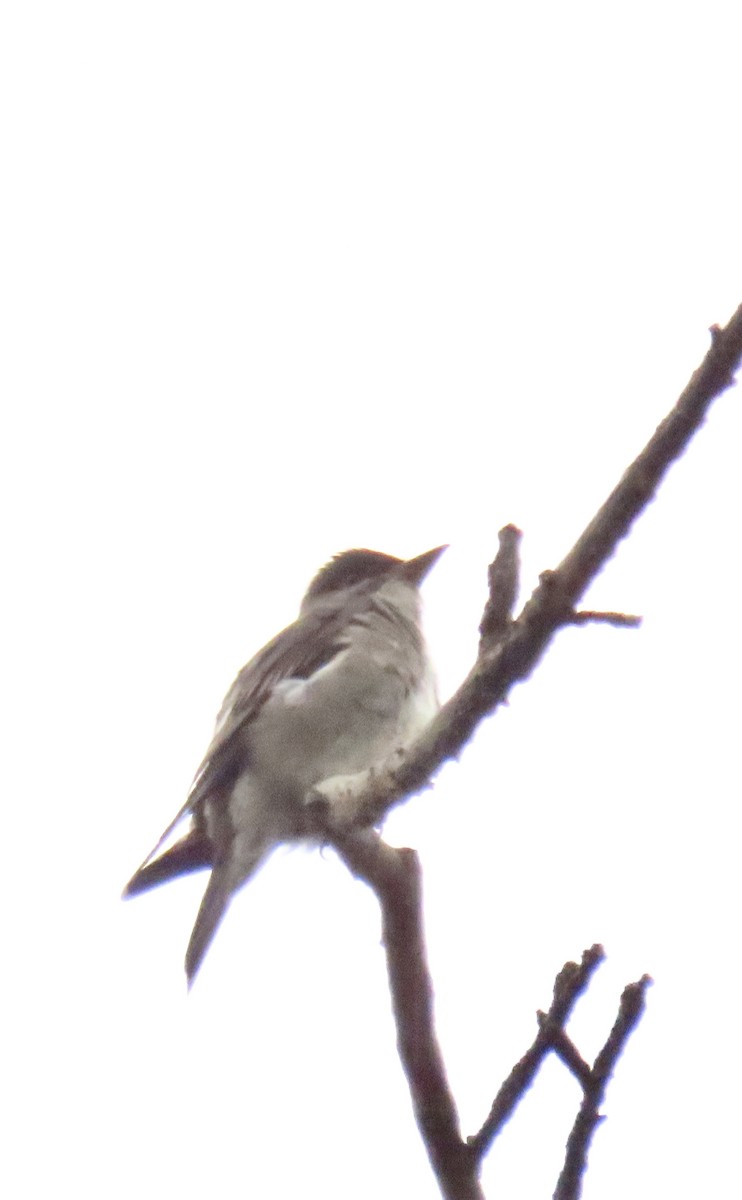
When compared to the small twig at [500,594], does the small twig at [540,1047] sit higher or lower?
lower

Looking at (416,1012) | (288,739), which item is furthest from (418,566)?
(416,1012)

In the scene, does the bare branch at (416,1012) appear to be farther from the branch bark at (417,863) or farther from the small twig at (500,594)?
the small twig at (500,594)

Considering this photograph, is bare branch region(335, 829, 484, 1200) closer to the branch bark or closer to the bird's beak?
the branch bark

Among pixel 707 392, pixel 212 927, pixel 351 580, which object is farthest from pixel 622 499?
pixel 351 580

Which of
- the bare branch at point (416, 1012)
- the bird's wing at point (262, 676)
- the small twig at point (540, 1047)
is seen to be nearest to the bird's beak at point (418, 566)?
the bird's wing at point (262, 676)

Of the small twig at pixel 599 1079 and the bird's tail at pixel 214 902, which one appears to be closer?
the small twig at pixel 599 1079

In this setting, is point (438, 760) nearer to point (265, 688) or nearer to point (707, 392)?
point (707, 392)

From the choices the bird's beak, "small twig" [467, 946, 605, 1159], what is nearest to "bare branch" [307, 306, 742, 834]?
"small twig" [467, 946, 605, 1159]
